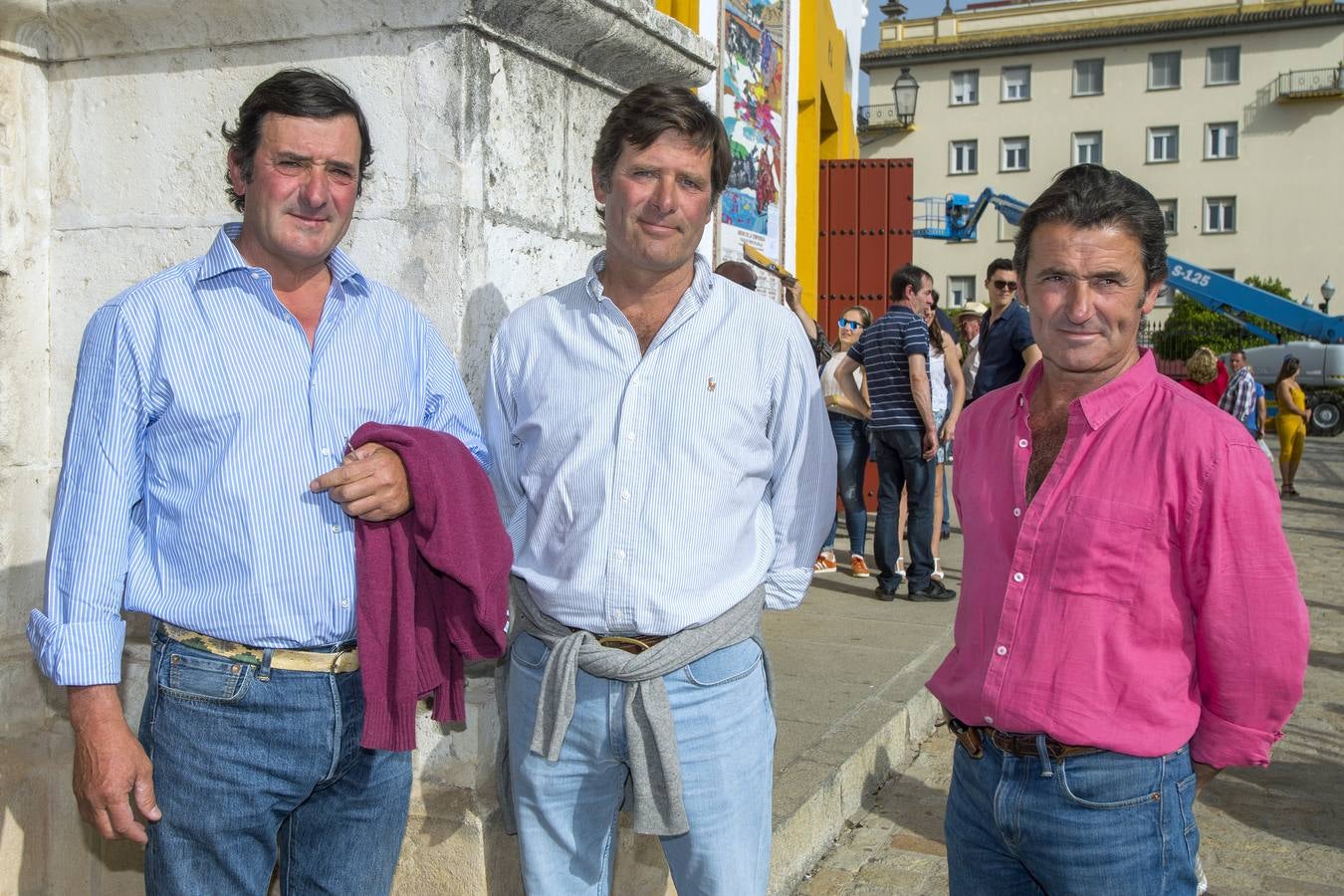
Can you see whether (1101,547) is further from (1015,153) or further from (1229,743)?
(1015,153)

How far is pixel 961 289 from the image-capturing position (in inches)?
Answer: 1737

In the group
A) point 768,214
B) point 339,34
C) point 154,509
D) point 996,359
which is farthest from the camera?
point 768,214

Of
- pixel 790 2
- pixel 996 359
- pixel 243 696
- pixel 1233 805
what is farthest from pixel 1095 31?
pixel 243 696

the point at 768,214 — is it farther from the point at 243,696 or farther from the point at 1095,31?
the point at 1095,31

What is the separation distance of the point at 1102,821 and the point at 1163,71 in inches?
1827

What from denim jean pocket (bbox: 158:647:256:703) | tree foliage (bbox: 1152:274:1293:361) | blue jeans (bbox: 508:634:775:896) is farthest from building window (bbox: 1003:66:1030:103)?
denim jean pocket (bbox: 158:647:256:703)

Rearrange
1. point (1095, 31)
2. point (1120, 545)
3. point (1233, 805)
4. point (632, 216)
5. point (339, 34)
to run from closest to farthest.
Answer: point (1120, 545) < point (632, 216) < point (339, 34) < point (1233, 805) < point (1095, 31)

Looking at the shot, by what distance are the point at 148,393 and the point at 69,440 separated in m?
0.14

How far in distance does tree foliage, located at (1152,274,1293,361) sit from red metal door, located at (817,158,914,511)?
82.9 ft

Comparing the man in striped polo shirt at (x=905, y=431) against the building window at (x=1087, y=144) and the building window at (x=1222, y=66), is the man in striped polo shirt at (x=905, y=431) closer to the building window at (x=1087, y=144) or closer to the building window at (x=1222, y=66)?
the building window at (x=1087, y=144)

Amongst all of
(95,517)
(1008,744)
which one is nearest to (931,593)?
(1008,744)

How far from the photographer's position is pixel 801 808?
335cm

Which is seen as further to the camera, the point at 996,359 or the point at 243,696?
the point at 996,359

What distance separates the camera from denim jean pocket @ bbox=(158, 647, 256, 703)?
1.88m
